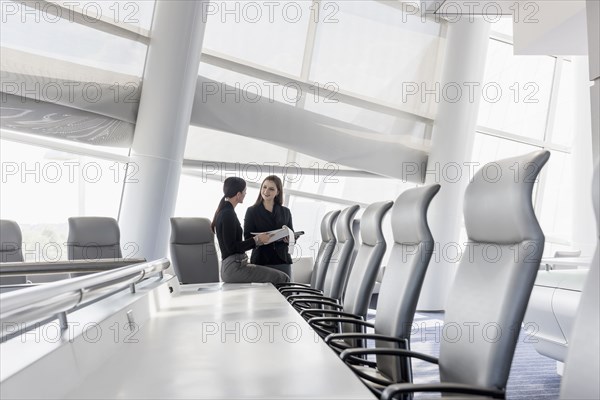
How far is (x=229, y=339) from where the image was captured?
2.26m

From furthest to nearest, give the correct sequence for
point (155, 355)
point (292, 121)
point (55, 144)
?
point (292, 121) → point (55, 144) → point (155, 355)

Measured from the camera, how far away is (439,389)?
155 centimetres

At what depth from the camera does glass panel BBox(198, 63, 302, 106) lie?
749 cm

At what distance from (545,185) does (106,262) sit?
9.17 m

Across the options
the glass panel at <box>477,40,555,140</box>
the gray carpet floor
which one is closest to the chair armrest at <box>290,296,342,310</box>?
the gray carpet floor

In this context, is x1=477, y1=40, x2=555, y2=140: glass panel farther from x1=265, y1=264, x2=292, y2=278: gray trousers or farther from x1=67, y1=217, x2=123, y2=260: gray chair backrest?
x1=67, y1=217, x2=123, y2=260: gray chair backrest

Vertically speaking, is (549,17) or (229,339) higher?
(549,17)

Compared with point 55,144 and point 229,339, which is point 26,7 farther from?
point 229,339

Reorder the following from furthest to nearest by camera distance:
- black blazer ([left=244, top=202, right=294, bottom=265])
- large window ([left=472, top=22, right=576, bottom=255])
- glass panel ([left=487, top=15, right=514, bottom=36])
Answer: large window ([left=472, top=22, right=576, bottom=255]) → glass panel ([left=487, top=15, right=514, bottom=36]) → black blazer ([left=244, top=202, right=294, bottom=265])

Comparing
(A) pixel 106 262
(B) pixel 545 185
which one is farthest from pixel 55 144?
(B) pixel 545 185

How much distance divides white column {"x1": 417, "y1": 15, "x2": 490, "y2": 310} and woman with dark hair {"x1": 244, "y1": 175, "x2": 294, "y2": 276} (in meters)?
3.84

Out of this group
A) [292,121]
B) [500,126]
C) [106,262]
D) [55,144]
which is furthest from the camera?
[500,126]

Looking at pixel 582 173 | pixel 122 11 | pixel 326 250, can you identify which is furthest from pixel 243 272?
pixel 582 173

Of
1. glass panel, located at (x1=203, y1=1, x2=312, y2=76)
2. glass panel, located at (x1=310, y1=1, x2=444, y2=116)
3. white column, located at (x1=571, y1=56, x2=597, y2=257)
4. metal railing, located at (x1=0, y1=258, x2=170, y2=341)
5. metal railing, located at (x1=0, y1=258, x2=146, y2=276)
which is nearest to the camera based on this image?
metal railing, located at (x1=0, y1=258, x2=170, y2=341)
